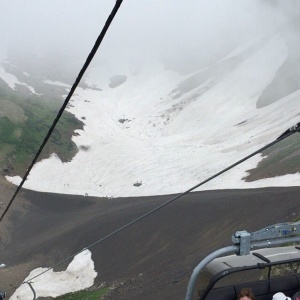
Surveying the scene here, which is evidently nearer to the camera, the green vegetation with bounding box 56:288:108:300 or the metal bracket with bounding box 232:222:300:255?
the metal bracket with bounding box 232:222:300:255

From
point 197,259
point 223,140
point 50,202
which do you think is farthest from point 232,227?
point 223,140

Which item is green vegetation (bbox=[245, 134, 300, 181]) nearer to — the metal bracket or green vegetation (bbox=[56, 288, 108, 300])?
green vegetation (bbox=[56, 288, 108, 300])

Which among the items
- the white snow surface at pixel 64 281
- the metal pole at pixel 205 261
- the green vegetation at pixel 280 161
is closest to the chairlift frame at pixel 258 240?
the metal pole at pixel 205 261

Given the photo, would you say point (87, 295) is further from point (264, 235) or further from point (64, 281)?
point (264, 235)

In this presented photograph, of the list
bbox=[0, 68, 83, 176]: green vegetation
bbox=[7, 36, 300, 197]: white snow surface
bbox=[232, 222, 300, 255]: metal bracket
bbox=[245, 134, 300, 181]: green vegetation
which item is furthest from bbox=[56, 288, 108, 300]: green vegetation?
bbox=[0, 68, 83, 176]: green vegetation

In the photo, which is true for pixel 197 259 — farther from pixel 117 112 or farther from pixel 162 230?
pixel 117 112

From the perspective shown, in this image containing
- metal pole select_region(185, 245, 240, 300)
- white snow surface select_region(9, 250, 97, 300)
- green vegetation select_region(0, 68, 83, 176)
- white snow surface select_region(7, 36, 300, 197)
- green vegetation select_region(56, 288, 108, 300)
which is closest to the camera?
metal pole select_region(185, 245, 240, 300)
